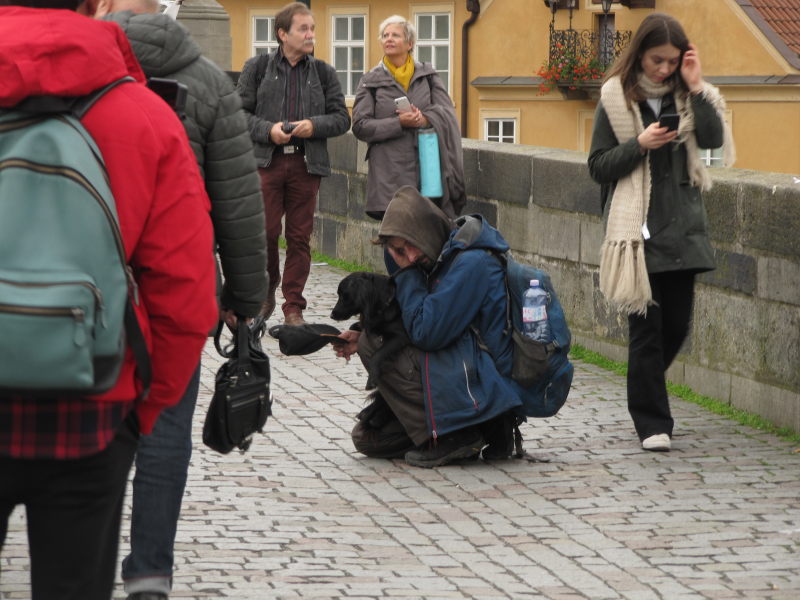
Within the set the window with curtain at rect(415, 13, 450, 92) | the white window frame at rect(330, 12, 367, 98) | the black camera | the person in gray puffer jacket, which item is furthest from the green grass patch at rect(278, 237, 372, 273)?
the white window frame at rect(330, 12, 367, 98)

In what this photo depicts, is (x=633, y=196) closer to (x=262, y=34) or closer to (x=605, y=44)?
(x=605, y=44)

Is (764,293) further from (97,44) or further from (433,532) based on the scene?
(97,44)

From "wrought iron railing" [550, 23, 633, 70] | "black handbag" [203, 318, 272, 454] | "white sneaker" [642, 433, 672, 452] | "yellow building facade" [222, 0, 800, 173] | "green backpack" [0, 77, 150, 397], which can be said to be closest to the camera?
"green backpack" [0, 77, 150, 397]

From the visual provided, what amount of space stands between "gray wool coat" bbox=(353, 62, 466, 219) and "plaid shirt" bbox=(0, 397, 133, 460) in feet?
24.2

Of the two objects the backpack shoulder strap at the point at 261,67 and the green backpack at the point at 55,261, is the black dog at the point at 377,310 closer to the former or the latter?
the green backpack at the point at 55,261

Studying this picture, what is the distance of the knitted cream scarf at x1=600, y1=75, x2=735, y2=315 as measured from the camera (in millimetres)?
6988

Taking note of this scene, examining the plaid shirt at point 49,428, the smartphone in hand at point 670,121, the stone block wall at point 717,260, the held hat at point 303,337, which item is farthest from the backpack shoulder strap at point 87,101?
the stone block wall at point 717,260

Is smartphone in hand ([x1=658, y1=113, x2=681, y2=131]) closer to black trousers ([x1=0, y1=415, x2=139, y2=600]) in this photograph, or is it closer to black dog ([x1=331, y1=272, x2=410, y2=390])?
black dog ([x1=331, y1=272, x2=410, y2=390])

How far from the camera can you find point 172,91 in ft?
13.3

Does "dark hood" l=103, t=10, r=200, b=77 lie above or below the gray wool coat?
above

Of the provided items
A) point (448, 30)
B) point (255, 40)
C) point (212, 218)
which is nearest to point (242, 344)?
point (212, 218)

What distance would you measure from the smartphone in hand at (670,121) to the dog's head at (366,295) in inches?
51.2

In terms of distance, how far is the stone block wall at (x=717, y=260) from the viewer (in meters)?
7.56

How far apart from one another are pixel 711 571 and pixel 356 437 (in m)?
2.07
